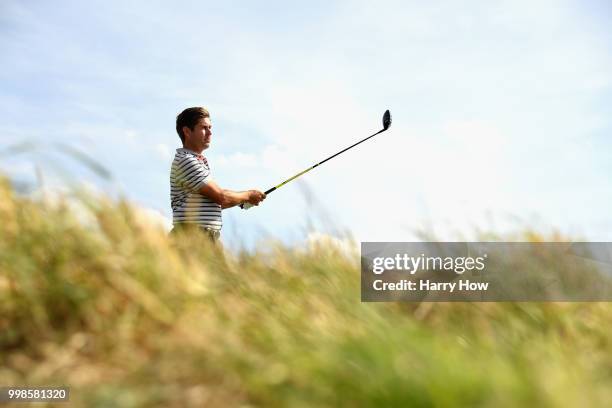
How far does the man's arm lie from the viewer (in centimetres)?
643

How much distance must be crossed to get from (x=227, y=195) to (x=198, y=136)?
2.78ft

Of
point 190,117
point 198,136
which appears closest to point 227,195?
point 198,136

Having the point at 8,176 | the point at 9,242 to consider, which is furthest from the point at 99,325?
the point at 8,176

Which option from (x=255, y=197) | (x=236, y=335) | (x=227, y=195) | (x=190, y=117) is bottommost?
(x=236, y=335)

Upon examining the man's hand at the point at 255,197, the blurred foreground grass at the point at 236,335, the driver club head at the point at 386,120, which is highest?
the driver club head at the point at 386,120

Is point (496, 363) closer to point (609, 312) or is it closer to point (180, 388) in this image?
point (180, 388)

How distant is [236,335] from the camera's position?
A: 9.57ft

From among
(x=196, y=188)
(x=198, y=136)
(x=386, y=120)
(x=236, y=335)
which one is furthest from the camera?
(x=386, y=120)

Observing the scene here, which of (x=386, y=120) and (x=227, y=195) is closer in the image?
(x=227, y=195)

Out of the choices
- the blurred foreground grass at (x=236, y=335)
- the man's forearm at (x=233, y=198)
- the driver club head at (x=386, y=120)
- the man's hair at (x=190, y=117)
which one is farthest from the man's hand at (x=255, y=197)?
the blurred foreground grass at (x=236, y=335)

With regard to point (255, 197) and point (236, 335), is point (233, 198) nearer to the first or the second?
point (255, 197)

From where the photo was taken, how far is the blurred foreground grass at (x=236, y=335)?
8.02ft

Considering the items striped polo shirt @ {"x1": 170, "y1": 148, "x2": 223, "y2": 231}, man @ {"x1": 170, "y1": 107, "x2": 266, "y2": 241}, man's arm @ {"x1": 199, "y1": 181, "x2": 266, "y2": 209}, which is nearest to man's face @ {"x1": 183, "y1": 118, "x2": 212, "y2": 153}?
man @ {"x1": 170, "y1": 107, "x2": 266, "y2": 241}

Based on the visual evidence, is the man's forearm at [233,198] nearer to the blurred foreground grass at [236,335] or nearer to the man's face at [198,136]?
the man's face at [198,136]
